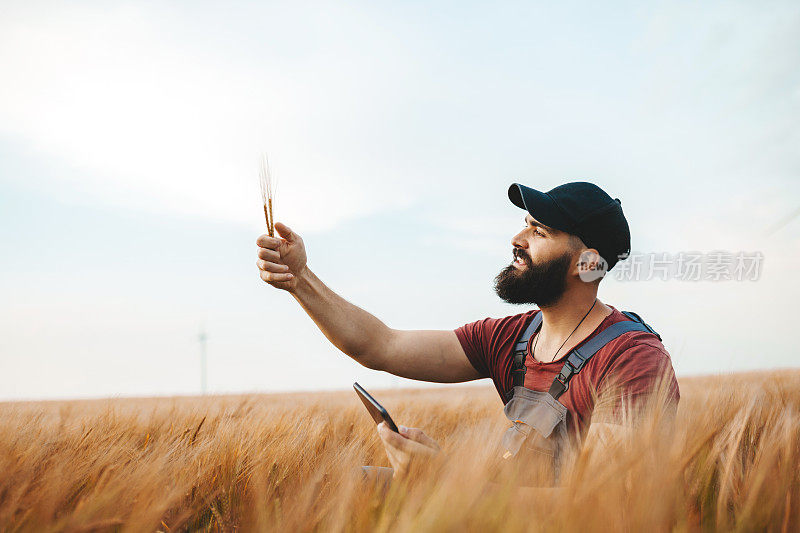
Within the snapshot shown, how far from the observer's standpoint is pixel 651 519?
1.06m

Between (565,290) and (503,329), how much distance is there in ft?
1.38

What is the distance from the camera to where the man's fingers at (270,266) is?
7.98 feet

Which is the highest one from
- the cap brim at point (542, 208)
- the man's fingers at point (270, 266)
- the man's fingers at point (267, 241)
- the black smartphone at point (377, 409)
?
the cap brim at point (542, 208)

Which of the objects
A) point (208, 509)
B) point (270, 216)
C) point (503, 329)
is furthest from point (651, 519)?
point (503, 329)

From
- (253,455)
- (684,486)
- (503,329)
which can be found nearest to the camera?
(684,486)

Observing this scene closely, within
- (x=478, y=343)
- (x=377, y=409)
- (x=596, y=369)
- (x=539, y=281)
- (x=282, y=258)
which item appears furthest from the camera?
(x=478, y=343)

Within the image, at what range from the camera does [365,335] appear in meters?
2.98

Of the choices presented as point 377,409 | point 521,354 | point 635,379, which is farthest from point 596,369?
point 377,409

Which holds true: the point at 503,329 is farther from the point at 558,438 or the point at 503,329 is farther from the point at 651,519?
the point at 651,519

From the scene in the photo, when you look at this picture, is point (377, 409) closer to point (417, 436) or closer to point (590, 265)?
point (417, 436)

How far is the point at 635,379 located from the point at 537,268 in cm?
83

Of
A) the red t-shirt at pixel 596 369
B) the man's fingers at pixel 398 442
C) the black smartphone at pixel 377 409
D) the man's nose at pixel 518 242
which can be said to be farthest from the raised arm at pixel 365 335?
the man's fingers at pixel 398 442

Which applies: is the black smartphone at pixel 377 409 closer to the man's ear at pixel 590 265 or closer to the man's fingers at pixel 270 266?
the man's fingers at pixel 270 266

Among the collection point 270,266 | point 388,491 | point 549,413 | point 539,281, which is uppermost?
point 270,266
